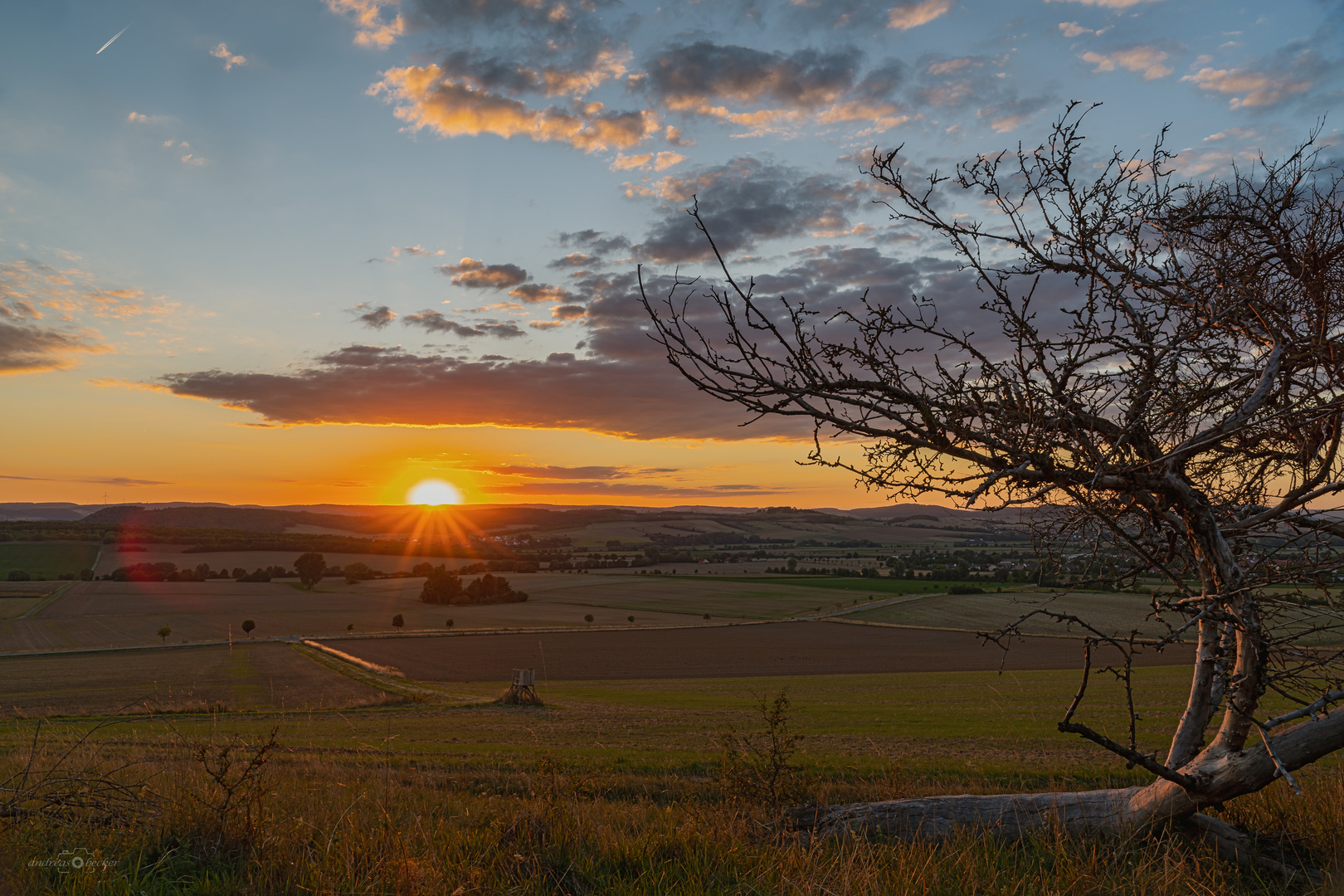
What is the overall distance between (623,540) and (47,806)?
190 meters

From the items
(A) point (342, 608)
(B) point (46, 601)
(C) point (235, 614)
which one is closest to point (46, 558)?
(B) point (46, 601)

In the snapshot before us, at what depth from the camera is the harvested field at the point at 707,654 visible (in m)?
49.4

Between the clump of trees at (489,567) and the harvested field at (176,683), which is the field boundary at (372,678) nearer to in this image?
the harvested field at (176,683)

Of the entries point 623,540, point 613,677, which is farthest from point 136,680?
point 623,540

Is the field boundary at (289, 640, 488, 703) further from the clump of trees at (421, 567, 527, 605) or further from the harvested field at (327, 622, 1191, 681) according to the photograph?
the clump of trees at (421, 567, 527, 605)

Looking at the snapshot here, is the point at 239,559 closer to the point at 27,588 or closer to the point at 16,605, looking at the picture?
the point at 27,588

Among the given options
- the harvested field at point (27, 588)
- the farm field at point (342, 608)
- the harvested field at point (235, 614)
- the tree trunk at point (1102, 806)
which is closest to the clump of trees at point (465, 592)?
the farm field at point (342, 608)

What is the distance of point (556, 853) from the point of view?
4145 millimetres

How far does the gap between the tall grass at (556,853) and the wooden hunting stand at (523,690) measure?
1031 inches

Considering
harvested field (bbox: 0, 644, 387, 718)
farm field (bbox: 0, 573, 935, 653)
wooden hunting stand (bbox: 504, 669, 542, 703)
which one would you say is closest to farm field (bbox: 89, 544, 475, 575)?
farm field (bbox: 0, 573, 935, 653)

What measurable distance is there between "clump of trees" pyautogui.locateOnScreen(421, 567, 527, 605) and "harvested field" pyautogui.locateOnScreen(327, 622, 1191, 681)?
1251 inches

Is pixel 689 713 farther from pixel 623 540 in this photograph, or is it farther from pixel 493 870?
pixel 623 540

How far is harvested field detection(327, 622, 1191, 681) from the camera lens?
49.4 meters

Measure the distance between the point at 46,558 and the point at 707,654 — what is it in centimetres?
11448
